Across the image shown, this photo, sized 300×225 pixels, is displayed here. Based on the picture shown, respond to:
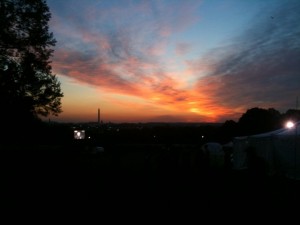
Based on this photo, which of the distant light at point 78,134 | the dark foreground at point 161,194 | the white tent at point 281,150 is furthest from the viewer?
the distant light at point 78,134

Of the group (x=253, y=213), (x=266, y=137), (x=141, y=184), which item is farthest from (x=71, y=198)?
(x=266, y=137)

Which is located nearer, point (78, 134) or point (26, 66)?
point (26, 66)

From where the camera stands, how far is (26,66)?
21719 mm

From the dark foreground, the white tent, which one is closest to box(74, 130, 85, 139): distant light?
the dark foreground

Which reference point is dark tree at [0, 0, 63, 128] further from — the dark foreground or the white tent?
the white tent

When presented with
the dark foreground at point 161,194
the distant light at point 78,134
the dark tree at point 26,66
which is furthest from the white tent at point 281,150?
the distant light at point 78,134

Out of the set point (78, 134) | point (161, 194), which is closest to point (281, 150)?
point (161, 194)

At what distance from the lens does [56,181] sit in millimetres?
19781

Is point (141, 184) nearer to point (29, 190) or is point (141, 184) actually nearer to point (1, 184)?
point (29, 190)

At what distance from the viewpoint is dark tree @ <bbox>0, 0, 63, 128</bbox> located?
20.7 meters

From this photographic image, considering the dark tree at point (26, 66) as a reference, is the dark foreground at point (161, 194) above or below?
below

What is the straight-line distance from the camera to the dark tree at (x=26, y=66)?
67.8 feet

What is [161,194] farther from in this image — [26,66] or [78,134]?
[78,134]

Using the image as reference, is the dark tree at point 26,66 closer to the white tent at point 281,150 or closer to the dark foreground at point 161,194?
the dark foreground at point 161,194
